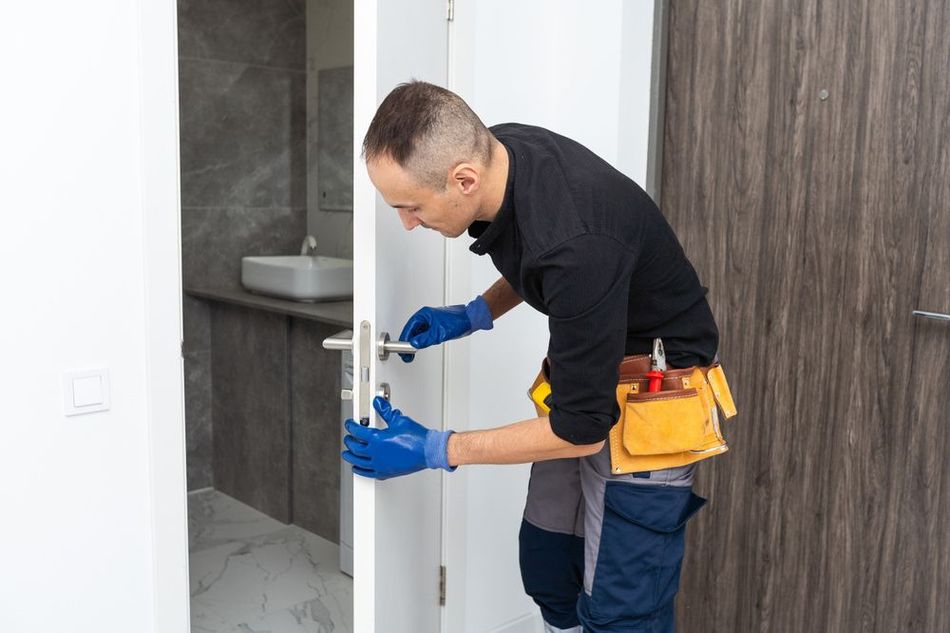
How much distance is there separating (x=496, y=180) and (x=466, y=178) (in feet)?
0.22

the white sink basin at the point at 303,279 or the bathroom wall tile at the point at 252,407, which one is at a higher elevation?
the white sink basin at the point at 303,279

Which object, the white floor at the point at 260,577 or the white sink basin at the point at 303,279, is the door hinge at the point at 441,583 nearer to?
the white floor at the point at 260,577

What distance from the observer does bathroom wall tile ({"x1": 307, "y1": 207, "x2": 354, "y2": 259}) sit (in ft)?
13.5

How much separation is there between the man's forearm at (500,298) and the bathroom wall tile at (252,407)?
72.3 inches

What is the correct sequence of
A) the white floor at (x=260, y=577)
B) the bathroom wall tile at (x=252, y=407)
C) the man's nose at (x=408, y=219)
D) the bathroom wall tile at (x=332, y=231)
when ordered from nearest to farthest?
the man's nose at (x=408, y=219) → the white floor at (x=260, y=577) → the bathroom wall tile at (x=252, y=407) → the bathroom wall tile at (x=332, y=231)

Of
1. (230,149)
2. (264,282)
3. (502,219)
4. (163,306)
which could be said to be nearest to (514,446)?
(502,219)

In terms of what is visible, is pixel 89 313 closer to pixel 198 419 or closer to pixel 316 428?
pixel 316 428

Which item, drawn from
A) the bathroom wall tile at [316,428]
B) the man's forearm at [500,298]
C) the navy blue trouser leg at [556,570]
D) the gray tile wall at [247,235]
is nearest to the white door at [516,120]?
the man's forearm at [500,298]

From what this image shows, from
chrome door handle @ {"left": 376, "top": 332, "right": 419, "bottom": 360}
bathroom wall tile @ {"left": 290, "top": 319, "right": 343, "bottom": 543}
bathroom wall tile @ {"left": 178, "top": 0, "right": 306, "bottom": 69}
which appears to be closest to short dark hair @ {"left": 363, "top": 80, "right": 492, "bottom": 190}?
chrome door handle @ {"left": 376, "top": 332, "right": 419, "bottom": 360}

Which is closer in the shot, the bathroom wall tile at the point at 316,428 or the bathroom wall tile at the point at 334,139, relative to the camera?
the bathroom wall tile at the point at 316,428

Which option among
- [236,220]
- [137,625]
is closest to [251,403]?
[236,220]

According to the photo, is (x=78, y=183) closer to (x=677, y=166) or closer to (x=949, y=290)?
(x=677, y=166)

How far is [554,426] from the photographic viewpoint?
145 cm

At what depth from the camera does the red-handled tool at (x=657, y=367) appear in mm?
1616
